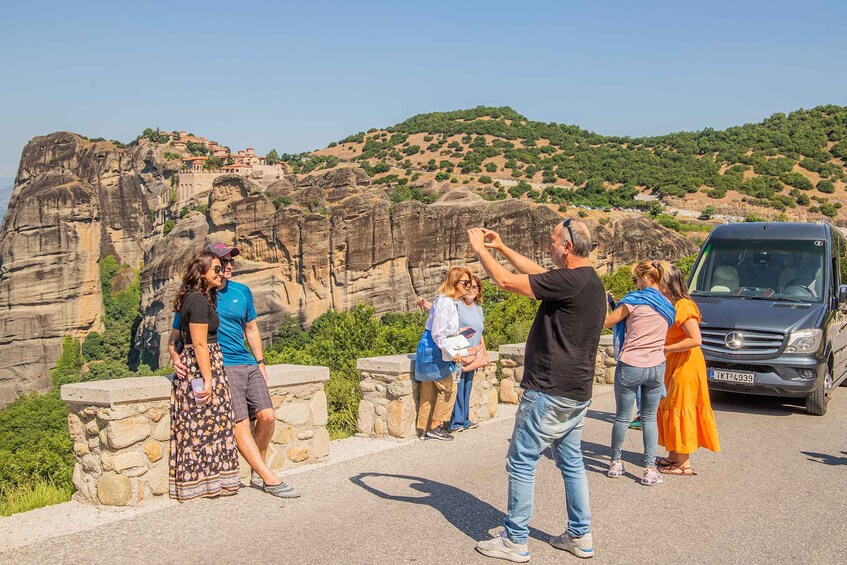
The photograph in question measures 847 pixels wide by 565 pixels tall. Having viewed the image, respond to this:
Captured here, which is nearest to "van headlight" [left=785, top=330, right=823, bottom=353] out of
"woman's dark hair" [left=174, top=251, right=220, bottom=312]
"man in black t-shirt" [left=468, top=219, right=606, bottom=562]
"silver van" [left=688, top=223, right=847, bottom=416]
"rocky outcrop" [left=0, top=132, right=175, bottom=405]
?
"silver van" [left=688, top=223, right=847, bottom=416]

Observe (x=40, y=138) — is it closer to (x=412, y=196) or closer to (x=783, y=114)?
(x=412, y=196)

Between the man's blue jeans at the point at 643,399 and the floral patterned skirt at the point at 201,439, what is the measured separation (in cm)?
325

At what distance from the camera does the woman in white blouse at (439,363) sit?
24.8 ft

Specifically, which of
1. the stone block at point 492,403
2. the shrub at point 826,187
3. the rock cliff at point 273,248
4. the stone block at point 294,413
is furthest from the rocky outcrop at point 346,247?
the stone block at point 294,413

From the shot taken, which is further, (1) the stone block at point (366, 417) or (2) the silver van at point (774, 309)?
(2) the silver van at point (774, 309)

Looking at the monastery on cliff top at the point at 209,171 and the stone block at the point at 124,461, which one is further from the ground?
the monastery on cliff top at the point at 209,171

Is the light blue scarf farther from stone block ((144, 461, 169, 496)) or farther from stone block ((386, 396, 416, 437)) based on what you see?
stone block ((144, 461, 169, 496))

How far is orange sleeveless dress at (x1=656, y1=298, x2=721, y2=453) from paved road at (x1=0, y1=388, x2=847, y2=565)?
0.33m

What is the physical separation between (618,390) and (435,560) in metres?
2.70

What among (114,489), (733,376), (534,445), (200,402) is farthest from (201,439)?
(733,376)

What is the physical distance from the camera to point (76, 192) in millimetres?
72375

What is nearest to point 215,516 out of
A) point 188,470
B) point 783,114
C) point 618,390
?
point 188,470

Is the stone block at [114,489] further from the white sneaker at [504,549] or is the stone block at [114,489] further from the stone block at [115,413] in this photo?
the white sneaker at [504,549]

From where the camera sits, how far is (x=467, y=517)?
17.1 feet
